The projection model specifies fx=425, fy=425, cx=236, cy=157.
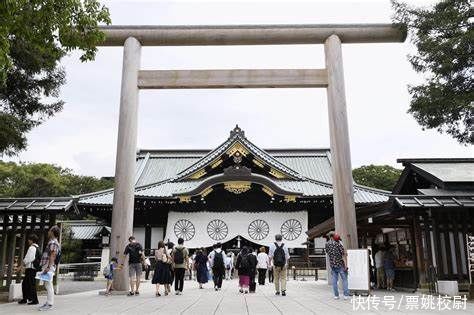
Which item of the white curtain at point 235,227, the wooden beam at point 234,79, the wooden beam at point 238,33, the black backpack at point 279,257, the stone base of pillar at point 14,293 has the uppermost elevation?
the wooden beam at point 238,33

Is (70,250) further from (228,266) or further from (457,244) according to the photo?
(457,244)

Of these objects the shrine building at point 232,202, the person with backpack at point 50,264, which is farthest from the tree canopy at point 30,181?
the person with backpack at point 50,264

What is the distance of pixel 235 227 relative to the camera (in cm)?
2172

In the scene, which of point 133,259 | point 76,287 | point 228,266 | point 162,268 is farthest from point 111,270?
point 228,266

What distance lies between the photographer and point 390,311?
6672mm

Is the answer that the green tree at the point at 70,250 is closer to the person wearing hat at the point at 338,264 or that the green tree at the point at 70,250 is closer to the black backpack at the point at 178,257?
the black backpack at the point at 178,257

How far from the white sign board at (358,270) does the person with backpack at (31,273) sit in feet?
22.5

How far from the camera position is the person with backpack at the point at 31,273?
8.57 meters

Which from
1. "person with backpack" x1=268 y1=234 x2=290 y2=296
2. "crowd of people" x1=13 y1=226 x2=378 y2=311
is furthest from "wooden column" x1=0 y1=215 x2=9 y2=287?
"person with backpack" x1=268 y1=234 x2=290 y2=296

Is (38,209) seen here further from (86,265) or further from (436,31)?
(86,265)

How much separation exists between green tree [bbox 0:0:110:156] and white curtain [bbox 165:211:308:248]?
469 inches

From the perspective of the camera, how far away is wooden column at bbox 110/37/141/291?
34.9ft

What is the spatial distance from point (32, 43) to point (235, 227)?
16088 mm

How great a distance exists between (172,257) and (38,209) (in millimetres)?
3443
